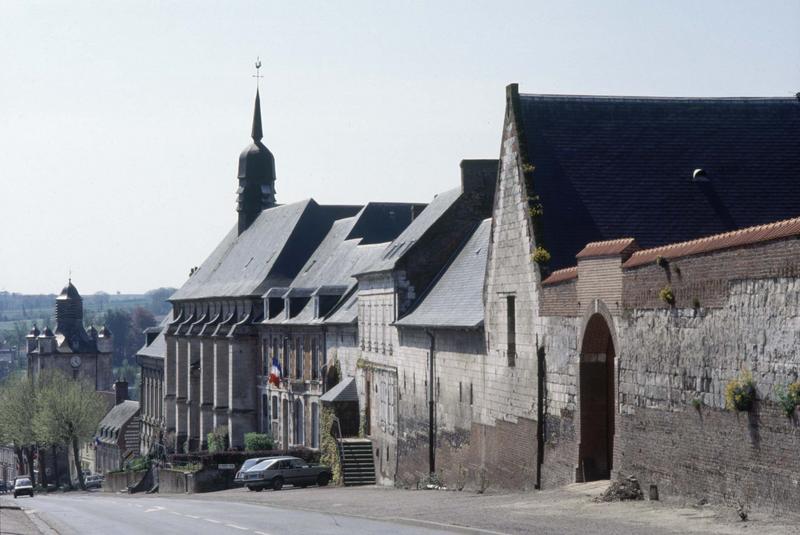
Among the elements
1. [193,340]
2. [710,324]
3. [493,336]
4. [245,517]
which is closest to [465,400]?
[493,336]

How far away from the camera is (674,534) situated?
21.3 metres

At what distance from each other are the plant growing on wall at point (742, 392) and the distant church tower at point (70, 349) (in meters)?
170

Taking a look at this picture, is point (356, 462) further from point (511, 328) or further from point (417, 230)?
point (511, 328)

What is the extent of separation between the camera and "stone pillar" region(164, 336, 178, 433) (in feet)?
359

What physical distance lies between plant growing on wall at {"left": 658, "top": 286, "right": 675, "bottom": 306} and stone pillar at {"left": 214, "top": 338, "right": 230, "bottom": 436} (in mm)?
68188

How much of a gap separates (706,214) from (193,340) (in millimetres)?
70571

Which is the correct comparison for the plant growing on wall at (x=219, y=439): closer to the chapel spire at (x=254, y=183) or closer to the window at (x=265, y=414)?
the window at (x=265, y=414)

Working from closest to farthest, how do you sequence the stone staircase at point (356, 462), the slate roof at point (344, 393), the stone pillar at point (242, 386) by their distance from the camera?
the stone staircase at point (356, 462) → the slate roof at point (344, 393) → the stone pillar at point (242, 386)

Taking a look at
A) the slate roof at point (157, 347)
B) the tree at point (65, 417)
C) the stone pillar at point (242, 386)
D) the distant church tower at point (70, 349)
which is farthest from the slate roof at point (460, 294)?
the distant church tower at point (70, 349)

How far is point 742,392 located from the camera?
73.4 feet

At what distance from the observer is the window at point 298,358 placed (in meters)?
75.6

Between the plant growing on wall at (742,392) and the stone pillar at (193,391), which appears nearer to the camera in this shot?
the plant growing on wall at (742,392)

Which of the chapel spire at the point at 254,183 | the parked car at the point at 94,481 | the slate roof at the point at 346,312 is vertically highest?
the chapel spire at the point at 254,183

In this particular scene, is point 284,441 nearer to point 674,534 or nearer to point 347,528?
point 347,528
